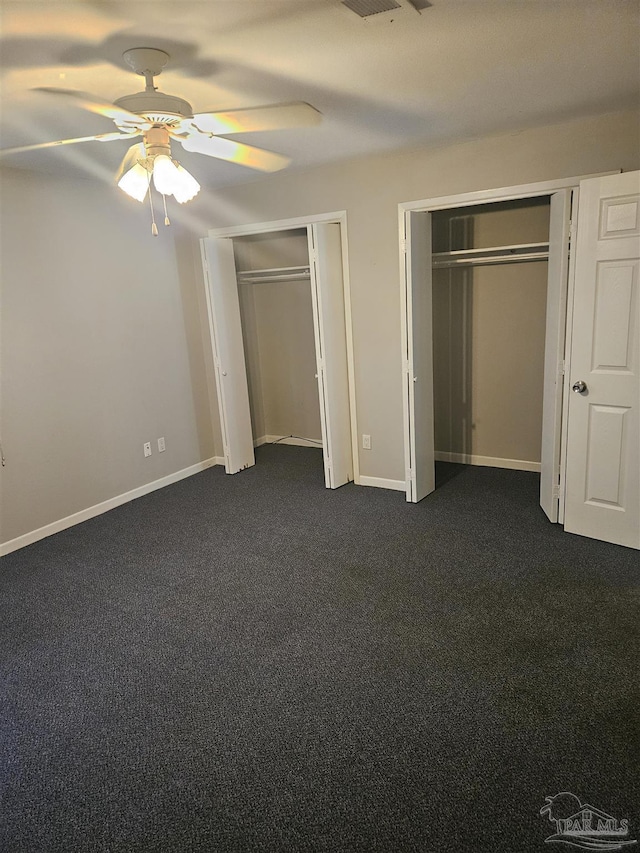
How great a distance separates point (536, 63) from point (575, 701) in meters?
2.56

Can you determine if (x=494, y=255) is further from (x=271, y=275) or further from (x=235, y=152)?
(x=235, y=152)

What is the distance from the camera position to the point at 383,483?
176 inches

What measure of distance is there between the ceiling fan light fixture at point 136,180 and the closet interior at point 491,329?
268 centimetres

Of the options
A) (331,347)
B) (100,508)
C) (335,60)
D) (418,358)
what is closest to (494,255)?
(418,358)

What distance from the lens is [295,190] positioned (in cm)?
425

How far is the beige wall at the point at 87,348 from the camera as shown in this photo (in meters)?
3.70

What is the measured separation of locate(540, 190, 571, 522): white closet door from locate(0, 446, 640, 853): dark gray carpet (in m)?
0.32

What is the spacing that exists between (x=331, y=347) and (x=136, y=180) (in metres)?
2.14

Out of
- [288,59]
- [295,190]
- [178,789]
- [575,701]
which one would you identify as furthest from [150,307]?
[575,701]

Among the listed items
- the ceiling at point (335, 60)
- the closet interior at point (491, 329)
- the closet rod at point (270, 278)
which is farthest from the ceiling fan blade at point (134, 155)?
the closet rod at point (270, 278)

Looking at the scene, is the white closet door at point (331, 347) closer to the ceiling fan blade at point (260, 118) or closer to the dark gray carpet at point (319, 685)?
the dark gray carpet at point (319, 685)

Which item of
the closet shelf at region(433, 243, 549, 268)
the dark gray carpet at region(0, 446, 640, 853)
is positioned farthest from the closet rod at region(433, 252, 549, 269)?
the dark gray carpet at region(0, 446, 640, 853)

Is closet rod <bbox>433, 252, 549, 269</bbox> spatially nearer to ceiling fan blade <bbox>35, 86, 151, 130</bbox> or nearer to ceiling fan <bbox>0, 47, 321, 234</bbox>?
ceiling fan <bbox>0, 47, 321, 234</bbox>

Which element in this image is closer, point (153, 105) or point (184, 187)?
point (153, 105)
